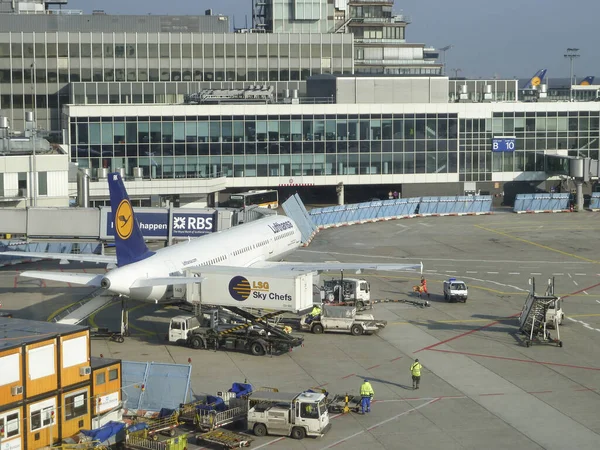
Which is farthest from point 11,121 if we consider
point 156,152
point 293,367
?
point 293,367

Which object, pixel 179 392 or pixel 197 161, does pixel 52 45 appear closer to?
pixel 197 161

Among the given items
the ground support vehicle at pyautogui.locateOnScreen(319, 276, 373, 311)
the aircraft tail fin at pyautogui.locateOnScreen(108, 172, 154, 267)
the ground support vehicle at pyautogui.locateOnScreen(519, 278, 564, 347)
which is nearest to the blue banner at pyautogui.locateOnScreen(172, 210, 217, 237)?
the ground support vehicle at pyautogui.locateOnScreen(319, 276, 373, 311)

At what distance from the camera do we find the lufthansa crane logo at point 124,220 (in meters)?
57.7

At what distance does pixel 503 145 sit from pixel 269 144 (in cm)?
3502

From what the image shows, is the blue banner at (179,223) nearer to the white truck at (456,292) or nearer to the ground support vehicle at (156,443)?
the white truck at (456,292)

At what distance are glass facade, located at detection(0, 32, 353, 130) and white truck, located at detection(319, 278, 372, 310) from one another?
89.3 metres

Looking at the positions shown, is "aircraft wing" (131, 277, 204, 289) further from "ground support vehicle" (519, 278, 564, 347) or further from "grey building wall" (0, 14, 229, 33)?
"grey building wall" (0, 14, 229, 33)

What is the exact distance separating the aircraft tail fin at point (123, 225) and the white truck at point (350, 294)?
17.9 m

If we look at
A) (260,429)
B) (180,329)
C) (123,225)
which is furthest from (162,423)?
(123,225)

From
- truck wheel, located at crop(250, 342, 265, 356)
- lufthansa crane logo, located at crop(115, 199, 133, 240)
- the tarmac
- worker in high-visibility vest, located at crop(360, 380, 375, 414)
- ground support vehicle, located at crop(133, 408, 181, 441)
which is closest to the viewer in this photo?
ground support vehicle, located at crop(133, 408, 181, 441)

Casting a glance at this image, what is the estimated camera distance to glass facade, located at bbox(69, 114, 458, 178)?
128 m

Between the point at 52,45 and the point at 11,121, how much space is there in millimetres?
14014

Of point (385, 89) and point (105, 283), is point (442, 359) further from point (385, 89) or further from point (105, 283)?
point (385, 89)

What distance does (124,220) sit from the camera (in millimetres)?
58062
